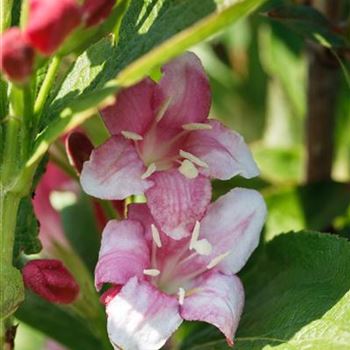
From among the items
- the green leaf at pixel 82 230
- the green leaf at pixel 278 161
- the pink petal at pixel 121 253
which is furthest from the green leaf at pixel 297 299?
the green leaf at pixel 278 161

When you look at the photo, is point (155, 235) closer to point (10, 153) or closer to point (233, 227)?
point (233, 227)

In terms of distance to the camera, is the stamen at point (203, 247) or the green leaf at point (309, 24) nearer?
the stamen at point (203, 247)

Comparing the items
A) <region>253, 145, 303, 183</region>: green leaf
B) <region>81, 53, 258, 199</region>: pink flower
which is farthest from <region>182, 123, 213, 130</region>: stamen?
<region>253, 145, 303, 183</region>: green leaf

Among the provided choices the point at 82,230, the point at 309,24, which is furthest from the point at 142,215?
the point at 82,230

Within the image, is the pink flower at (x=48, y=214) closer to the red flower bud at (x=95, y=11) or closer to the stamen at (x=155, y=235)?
the stamen at (x=155, y=235)

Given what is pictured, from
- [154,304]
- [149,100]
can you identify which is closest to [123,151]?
[149,100]

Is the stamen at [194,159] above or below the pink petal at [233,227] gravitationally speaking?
above
